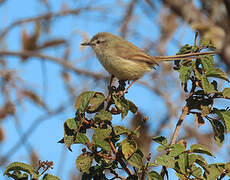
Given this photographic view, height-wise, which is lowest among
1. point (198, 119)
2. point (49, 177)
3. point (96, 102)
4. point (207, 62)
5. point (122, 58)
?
point (49, 177)

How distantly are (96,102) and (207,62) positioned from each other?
2.21ft

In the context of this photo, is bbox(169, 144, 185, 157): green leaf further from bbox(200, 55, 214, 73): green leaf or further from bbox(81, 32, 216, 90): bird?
Result: bbox(81, 32, 216, 90): bird

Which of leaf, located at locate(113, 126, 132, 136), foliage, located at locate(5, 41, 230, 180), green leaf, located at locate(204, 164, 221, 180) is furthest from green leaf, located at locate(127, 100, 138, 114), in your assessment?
green leaf, located at locate(204, 164, 221, 180)

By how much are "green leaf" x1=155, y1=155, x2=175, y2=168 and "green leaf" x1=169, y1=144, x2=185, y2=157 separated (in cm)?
2

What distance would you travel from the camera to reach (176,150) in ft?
5.66

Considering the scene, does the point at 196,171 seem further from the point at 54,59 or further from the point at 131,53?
the point at 54,59

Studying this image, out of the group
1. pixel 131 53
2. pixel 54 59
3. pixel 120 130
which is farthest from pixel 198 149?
pixel 54 59

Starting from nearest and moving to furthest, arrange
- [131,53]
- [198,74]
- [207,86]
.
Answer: [207,86] → [198,74] → [131,53]

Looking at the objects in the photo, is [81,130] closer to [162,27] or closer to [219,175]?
[219,175]

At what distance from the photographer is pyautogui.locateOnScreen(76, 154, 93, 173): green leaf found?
71.8 inches

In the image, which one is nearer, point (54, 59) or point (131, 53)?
point (131, 53)

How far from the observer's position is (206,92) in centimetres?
192

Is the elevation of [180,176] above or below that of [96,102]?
below

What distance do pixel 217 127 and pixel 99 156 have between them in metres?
0.67
